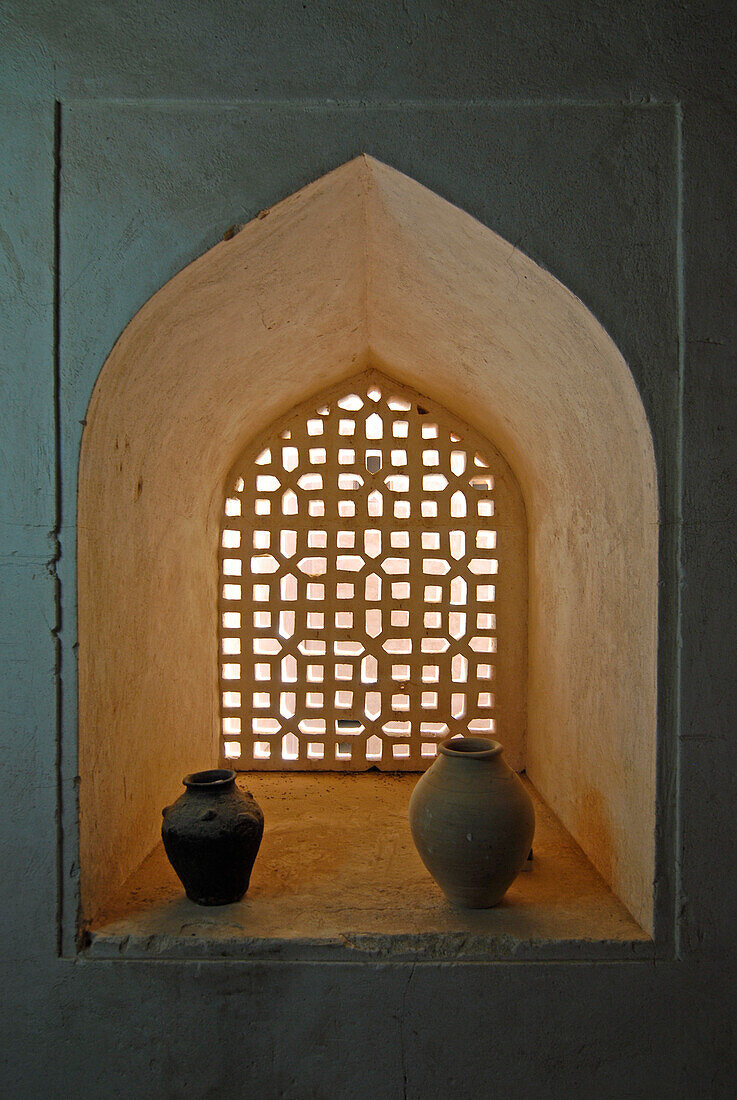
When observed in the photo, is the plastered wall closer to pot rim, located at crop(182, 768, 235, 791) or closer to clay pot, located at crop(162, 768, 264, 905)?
clay pot, located at crop(162, 768, 264, 905)

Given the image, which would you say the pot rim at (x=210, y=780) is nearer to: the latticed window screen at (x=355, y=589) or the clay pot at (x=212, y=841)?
the clay pot at (x=212, y=841)

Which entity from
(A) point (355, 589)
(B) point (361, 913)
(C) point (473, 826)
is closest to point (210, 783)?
(B) point (361, 913)

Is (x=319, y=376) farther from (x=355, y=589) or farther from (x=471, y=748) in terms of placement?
(x=471, y=748)

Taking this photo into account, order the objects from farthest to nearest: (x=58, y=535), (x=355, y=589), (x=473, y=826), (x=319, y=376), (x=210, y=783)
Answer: (x=355, y=589) → (x=319, y=376) → (x=210, y=783) → (x=473, y=826) → (x=58, y=535)

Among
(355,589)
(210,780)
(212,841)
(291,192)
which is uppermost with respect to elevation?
(291,192)

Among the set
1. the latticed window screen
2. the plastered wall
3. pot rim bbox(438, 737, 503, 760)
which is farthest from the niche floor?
the latticed window screen

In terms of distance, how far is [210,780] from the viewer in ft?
9.59

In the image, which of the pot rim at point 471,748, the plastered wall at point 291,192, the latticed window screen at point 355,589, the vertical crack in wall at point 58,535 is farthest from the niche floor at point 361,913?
the latticed window screen at point 355,589

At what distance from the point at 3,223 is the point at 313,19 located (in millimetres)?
1165

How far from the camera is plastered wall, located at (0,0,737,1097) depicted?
8.08ft

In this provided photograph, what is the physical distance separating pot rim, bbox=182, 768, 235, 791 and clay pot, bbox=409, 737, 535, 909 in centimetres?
67

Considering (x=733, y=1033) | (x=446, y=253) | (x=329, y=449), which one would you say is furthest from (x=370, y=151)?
(x=733, y=1033)

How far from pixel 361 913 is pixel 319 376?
241cm

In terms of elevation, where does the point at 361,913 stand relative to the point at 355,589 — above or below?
below
